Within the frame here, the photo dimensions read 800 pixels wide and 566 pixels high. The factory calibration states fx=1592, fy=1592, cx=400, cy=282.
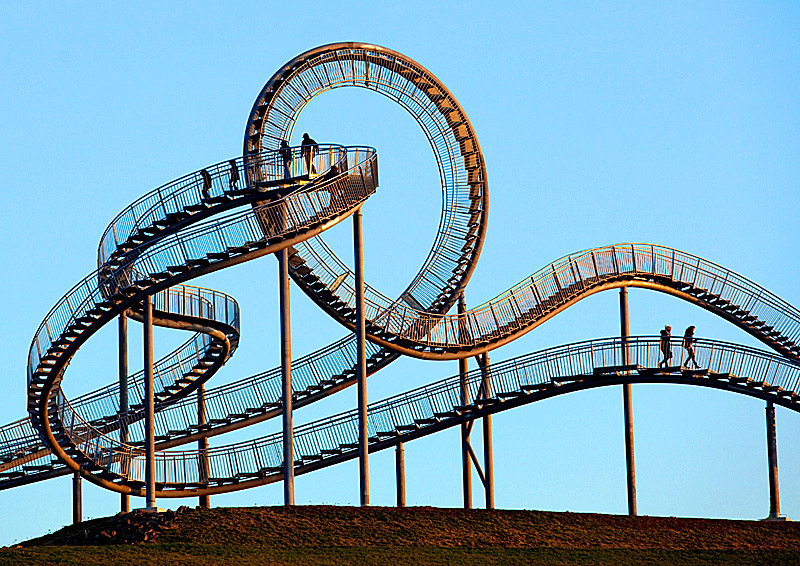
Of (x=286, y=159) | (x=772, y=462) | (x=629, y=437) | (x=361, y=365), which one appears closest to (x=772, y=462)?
(x=772, y=462)

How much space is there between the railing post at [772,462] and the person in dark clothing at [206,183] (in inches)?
609

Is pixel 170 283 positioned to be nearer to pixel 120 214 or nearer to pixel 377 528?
pixel 120 214

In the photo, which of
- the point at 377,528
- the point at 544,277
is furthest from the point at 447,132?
the point at 377,528

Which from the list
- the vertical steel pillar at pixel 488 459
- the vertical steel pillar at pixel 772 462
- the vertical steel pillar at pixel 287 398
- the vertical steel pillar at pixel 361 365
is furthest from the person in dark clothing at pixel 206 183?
the vertical steel pillar at pixel 772 462

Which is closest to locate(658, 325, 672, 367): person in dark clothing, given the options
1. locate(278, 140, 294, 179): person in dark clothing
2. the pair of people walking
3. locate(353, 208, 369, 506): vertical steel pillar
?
the pair of people walking

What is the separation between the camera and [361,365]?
3772 cm

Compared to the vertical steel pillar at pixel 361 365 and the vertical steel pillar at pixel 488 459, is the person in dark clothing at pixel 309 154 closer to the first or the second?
the vertical steel pillar at pixel 361 365

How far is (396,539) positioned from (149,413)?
8028 millimetres

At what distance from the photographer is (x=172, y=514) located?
33188 millimetres

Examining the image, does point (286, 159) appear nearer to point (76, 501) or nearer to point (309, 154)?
point (309, 154)

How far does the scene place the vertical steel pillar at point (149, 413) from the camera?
3706 centimetres

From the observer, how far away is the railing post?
40219mm

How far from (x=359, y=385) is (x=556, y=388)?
17.9 ft

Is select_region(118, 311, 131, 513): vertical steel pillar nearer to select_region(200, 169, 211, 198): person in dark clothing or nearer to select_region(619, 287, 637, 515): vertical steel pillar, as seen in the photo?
select_region(200, 169, 211, 198): person in dark clothing
